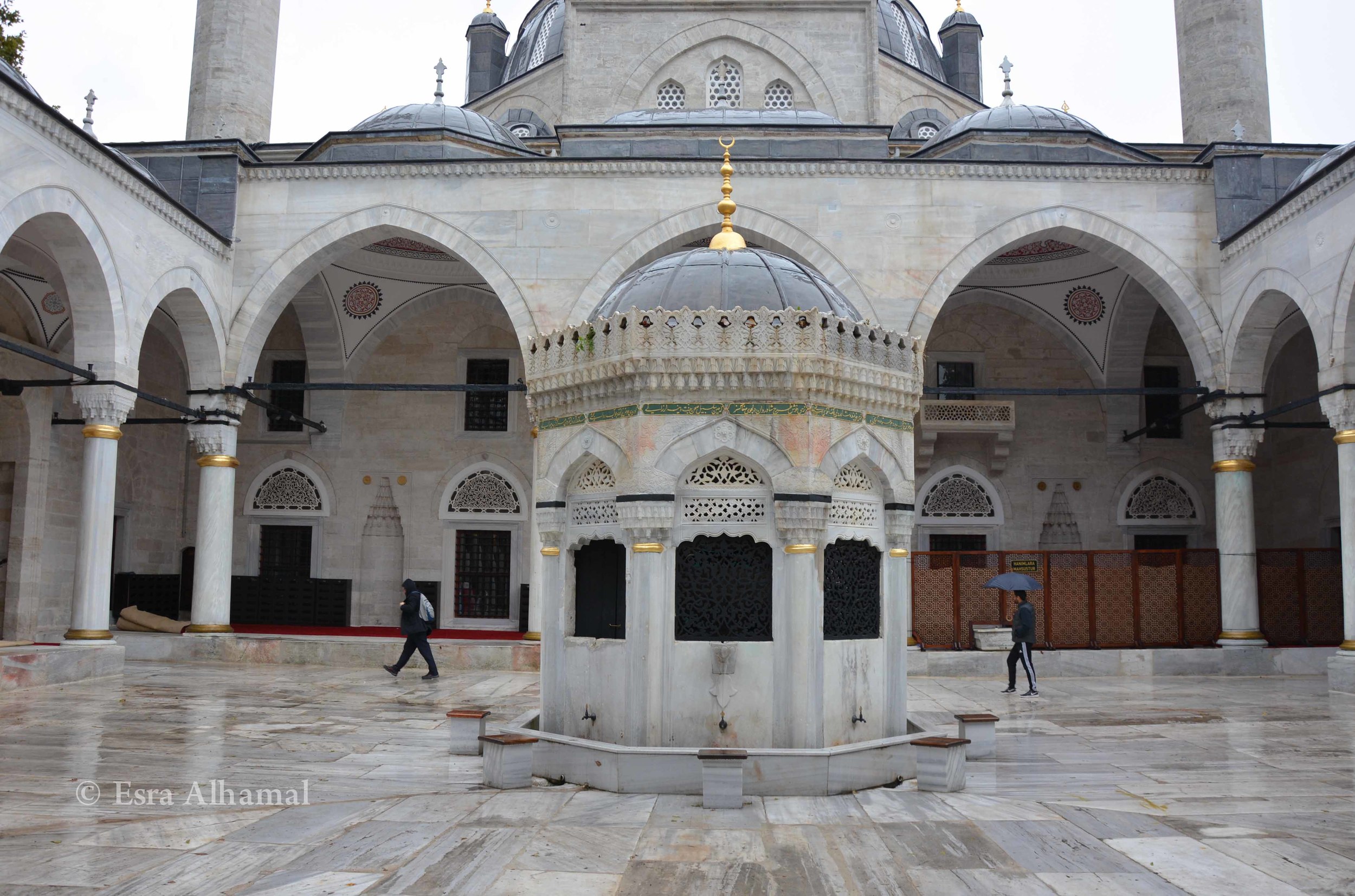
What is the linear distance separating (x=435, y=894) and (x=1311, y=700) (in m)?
8.39

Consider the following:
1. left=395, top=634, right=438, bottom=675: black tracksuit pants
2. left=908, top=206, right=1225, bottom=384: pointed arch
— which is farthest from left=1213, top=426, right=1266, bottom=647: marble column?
left=395, top=634, right=438, bottom=675: black tracksuit pants

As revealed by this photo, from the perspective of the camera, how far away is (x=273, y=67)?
14.8 m

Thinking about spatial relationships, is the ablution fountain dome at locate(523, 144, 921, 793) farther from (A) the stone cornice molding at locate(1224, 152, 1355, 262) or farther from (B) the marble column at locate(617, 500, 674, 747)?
(A) the stone cornice molding at locate(1224, 152, 1355, 262)

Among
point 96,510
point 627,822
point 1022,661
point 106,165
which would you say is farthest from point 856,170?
point 627,822

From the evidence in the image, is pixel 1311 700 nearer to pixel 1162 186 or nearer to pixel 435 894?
pixel 1162 186

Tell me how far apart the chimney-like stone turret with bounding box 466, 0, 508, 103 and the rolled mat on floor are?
1264 cm

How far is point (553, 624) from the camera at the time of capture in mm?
5602

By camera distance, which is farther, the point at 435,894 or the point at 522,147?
the point at 522,147

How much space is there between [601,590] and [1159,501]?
41.4 feet

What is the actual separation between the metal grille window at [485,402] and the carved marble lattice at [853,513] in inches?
437

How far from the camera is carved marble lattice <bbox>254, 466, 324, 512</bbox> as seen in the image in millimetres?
15867

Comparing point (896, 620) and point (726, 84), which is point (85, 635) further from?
point (726, 84)

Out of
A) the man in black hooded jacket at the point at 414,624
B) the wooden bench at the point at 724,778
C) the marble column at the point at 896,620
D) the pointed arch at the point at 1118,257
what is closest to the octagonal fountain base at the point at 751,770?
the wooden bench at the point at 724,778

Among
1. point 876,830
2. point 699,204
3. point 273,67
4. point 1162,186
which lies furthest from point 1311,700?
point 273,67
